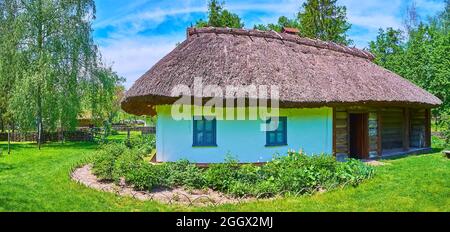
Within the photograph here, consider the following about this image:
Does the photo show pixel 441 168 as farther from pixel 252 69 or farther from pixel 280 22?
pixel 280 22

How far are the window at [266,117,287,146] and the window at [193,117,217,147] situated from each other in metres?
1.90

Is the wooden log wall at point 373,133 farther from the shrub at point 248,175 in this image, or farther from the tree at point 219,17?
the tree at point 219,17

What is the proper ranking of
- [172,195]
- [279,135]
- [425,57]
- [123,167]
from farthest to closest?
[425,57], [279,135], [123,167], [172,195]

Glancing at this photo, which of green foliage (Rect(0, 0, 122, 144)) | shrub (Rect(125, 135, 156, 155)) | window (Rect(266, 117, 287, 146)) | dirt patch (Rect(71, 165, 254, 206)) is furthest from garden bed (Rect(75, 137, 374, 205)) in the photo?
green foliage (Rect(0, 0, 122, 144))

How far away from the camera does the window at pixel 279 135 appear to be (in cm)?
1325

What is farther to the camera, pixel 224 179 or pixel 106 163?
pixel 106 163

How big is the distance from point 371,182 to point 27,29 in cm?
2191

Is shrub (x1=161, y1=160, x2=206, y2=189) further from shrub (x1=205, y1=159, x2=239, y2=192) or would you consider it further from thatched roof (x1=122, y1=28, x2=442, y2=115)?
thatched roof (x1=122, y1=28, x2=442, y2=115)

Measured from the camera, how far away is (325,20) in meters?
31.6

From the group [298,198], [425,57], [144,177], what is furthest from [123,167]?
[425,57]

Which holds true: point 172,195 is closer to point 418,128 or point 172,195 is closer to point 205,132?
point 205,132

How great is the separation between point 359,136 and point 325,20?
705 inches

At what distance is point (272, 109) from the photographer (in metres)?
12.9

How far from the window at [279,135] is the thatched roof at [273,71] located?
96cm
